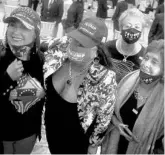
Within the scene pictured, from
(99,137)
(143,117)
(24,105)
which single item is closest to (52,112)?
(24,105)

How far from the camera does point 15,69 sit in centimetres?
189

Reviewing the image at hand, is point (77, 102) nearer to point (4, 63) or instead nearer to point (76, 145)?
point (76, 145)

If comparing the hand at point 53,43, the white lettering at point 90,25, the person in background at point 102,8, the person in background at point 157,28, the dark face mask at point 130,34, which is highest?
the white lettering at point 90,25

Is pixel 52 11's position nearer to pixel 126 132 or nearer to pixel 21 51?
pixel 21 51

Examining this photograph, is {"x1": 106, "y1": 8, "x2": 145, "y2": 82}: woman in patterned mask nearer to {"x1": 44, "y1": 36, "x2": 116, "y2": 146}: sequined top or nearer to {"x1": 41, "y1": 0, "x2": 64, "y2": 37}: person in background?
{"x1": 44, "y1": 36, "x2": 116, "y2": 146}: sequined top

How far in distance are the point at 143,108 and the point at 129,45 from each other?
118cm

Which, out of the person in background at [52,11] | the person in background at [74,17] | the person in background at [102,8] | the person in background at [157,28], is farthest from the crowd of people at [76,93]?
the person in background at [102,8]

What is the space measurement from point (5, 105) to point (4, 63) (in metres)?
0.33

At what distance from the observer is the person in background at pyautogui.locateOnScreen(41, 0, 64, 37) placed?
6156 millimetres

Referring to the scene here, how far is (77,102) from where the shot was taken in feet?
6.99

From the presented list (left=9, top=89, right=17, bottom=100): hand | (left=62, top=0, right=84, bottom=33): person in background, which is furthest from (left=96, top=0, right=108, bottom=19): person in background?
(left=9, top=89, right=17, bottom=100): hand

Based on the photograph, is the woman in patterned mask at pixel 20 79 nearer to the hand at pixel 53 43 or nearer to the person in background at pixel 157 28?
the hand at pixel 53 43

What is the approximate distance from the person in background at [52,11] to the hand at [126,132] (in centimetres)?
435

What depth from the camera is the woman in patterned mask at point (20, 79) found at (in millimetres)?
1921
